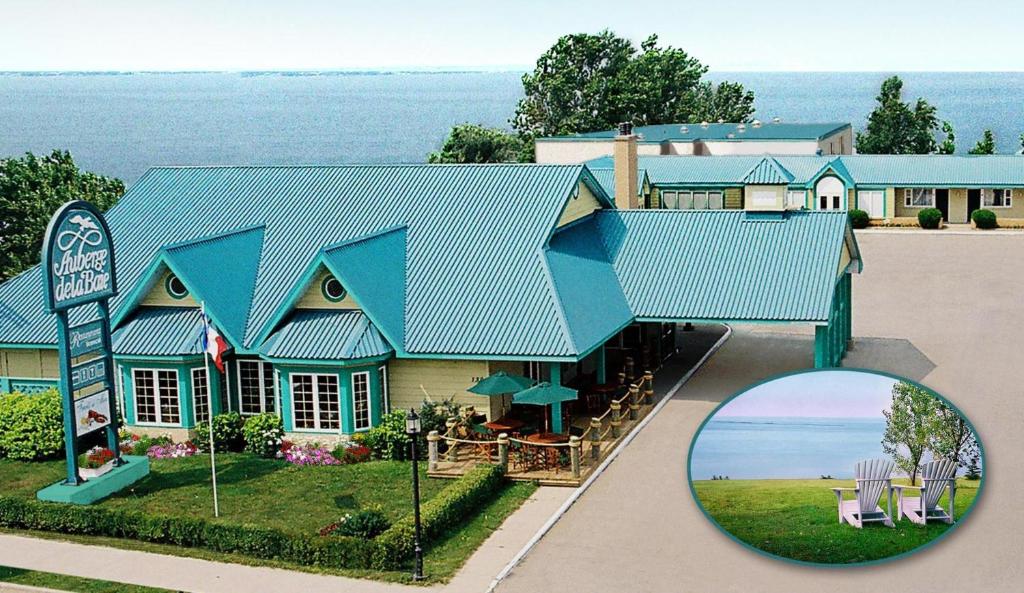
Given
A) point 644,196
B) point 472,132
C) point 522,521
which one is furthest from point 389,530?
point 472,132

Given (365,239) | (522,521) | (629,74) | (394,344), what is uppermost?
(629,74)

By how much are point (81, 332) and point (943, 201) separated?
178 feet

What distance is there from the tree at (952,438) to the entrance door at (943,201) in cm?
5577

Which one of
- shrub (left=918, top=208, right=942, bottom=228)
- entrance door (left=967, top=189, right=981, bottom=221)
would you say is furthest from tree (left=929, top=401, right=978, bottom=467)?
entrance door (left=967, top=189, right=981, bottom=221)

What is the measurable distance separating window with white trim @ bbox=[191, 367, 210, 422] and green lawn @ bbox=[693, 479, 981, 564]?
17734 millimetres

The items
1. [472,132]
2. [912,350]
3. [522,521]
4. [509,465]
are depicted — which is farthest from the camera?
[472,132]

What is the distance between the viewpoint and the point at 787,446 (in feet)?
60.4

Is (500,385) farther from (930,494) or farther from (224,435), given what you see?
(930,494)

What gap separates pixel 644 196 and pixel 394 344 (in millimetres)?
39021

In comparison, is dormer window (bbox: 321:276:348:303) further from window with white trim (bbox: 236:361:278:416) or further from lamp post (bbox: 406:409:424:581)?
lamp post (bbox: 406:409:424:581)

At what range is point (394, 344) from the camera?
107ft

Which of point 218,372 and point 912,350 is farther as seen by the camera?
point 912,350

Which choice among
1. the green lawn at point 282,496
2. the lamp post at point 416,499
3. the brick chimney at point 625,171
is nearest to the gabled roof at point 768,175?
the brick chimney at point 625,171

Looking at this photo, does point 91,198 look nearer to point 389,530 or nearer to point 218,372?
point 218,372
